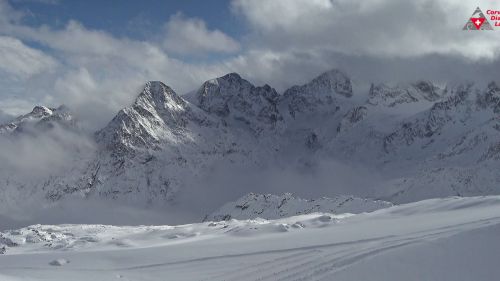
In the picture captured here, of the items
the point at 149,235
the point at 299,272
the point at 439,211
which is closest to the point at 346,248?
the point at 299,272

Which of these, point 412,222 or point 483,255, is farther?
point 412,222

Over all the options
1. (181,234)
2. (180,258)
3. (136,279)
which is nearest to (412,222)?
(180,258)

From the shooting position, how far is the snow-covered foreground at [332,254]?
4050 cm

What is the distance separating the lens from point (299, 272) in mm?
43938

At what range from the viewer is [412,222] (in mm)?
60938

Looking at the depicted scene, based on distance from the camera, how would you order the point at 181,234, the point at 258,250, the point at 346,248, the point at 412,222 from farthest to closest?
the point at 181,234, the point at 412,222, the point at 258,250, the point at 346,248

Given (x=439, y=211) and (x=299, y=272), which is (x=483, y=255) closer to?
(x=299, y=272)

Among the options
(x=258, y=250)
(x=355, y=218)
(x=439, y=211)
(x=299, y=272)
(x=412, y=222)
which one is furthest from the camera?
(x=355, y=218)

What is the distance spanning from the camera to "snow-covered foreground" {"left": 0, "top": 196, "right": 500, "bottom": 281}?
133 ft

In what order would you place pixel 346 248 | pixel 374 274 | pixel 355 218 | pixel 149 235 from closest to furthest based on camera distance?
pixel 374 274 < pixel 346 248 < pixel 355 218 < pixel 149 235

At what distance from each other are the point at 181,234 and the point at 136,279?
42052mm

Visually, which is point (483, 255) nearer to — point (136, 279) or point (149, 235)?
point (136, 279)

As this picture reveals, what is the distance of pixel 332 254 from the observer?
1864 inches

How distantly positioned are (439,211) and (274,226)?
21.6 meters
